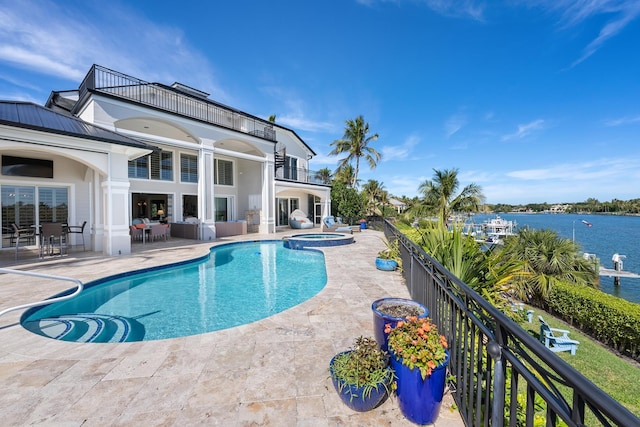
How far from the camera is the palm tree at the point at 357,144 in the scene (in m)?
28.1

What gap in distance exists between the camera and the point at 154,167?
1450cm

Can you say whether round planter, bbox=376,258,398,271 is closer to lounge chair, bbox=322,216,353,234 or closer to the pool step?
the pool step

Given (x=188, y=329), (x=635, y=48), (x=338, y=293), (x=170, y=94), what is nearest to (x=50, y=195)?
(x=170, y=94)

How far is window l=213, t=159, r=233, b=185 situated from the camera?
57.6 feet

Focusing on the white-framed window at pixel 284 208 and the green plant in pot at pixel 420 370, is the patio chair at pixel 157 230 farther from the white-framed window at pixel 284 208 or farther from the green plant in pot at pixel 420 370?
the green plant in pot at pixel 420 370

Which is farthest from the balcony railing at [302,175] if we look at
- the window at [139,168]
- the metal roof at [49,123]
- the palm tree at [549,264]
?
the palm tree at [549,264]

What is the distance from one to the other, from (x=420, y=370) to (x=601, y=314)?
840 cm

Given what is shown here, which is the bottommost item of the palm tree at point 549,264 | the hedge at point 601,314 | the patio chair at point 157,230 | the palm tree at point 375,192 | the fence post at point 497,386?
the hedge at point 601,314

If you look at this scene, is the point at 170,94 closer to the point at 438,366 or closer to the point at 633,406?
the point at 438,366

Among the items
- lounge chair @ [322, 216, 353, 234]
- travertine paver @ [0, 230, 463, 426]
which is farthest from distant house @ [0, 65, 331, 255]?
travertine paver @ [0, 230, 463, 426]

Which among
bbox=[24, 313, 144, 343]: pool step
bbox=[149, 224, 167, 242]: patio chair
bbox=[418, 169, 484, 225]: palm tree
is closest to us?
bbox=[24, 313, 144, 343]: pool step

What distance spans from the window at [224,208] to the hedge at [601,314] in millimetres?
17021

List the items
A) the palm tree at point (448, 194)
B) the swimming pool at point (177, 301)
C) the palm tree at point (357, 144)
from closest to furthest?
the swimming pool at point (177, 301)
the palm tree at point (448, 194)
the palm tree at point (357, 144)

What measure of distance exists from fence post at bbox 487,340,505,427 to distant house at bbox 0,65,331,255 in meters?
10.8
